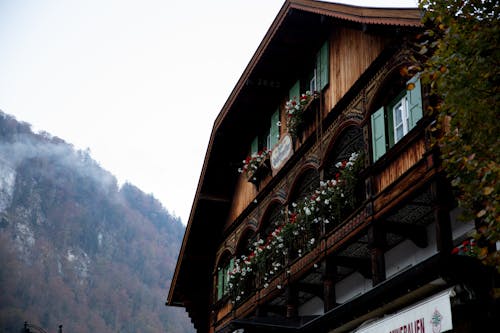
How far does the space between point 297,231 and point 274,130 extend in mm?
5030

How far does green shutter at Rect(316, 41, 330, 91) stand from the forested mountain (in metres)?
90.5

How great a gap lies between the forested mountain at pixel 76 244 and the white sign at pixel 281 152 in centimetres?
8777

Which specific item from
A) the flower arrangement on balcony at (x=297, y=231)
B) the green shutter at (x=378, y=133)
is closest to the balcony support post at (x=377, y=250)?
the flower arrangement on balcony at (x=297, y=231)

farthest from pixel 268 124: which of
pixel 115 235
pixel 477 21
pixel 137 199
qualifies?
pixel 137 199

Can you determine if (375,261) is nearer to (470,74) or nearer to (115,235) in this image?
(470,74)

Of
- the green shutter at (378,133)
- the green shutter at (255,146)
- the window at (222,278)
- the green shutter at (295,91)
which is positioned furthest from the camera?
the window at (222,278)

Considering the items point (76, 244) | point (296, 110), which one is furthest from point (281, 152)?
point (76, 244)

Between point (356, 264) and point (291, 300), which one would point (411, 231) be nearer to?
point (356, 264)

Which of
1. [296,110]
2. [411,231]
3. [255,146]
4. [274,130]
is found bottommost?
[411,231]

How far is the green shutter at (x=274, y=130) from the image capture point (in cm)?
2248

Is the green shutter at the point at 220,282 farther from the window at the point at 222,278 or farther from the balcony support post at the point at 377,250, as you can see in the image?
the balcony support post at the point at 377,250

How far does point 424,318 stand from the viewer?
11.8 meters

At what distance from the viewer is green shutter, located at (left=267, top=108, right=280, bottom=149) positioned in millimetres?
22484

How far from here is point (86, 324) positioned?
395ft
